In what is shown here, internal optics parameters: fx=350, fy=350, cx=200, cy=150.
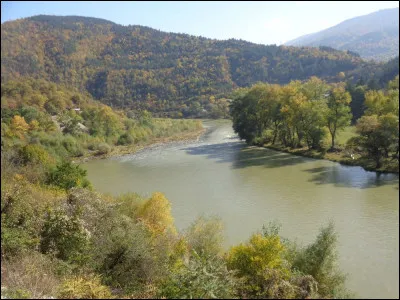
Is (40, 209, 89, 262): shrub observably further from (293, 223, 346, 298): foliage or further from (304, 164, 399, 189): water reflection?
(304, 164, 399, 189): water reflection

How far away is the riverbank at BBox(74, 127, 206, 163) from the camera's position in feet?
136

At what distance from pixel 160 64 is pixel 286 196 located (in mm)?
102251

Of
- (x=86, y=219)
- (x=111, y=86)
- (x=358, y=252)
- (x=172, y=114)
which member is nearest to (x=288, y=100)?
(x=358, y=252)

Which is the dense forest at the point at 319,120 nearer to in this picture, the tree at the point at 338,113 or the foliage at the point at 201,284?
the tree at the point at 338,113

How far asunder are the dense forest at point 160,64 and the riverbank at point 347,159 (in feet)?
163

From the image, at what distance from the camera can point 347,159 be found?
25.9 meters

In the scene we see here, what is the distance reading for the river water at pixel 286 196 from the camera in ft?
40.5

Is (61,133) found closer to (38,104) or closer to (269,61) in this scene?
(38,104)

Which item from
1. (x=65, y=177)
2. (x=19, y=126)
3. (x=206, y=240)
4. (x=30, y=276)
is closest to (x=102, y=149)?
(x=19, y=126)

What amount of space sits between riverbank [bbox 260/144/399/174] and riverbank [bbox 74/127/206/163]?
16.8 m

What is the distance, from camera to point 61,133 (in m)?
43.1

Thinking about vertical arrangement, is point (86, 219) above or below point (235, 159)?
above

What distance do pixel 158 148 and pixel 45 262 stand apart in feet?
119

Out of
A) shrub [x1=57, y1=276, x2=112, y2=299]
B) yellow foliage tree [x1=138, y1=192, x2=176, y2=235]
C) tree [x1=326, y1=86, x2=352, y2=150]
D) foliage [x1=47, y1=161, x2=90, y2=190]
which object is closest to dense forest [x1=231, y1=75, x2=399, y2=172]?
tree [x1=326, y1=86, x2=352, y2=150]
